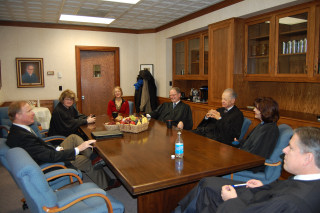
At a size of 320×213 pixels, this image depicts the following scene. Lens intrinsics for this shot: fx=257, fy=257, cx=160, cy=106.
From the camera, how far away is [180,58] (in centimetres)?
634

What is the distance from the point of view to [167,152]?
7.34 ft

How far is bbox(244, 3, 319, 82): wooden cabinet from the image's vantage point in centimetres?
332

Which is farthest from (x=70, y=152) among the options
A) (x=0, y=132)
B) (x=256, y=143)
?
(x=0, y=132)

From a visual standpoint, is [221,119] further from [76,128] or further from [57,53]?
[57,53]

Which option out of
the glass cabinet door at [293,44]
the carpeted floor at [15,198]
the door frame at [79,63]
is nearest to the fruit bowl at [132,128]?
the carpeted floor at [15,198]

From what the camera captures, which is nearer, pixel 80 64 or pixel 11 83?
pixel 11 83

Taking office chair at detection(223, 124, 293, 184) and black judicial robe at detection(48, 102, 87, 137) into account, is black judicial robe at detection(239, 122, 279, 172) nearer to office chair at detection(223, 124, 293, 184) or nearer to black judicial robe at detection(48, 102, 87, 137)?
office chair at detection(223, 124, 293, 184)

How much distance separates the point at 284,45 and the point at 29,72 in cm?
533

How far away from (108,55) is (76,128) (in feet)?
11.9

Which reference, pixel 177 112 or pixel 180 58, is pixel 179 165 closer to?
pixel 177 112

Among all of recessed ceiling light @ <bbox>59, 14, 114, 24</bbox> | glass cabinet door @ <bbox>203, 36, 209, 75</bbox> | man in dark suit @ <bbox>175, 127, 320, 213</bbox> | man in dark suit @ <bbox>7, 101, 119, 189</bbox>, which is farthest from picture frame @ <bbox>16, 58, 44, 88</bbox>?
man in dark suit @ <bbox>175, 127, 320, 213</bbox>

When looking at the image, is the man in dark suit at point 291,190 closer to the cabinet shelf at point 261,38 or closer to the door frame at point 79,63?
the cabinet shelf at point 261,38

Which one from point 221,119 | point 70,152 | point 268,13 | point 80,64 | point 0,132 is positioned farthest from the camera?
point 80,64

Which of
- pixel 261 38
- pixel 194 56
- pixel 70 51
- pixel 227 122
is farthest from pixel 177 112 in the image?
pixel 70 51
